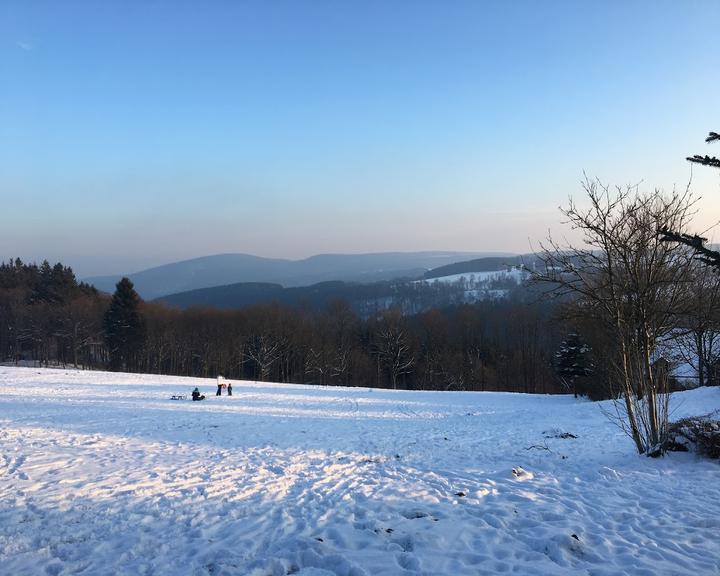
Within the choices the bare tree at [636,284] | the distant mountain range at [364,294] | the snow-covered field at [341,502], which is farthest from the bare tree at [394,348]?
the distant mountain range at [364,294]

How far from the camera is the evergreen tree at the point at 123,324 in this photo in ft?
176

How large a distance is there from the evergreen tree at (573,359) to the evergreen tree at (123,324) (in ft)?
159

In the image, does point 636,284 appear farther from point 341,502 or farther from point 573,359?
point 573,359

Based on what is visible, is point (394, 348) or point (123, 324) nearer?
point (123, 324)

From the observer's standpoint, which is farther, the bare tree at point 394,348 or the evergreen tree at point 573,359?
the bare tree at point 394,348

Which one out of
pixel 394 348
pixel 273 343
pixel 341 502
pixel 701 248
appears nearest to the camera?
pixel 701 248

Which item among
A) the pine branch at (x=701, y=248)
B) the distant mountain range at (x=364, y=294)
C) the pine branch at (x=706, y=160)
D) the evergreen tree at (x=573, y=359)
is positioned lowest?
the evergreen tree at (x=573, y=359)

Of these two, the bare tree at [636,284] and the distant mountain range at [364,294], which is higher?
the distant mountain range at [364,294]

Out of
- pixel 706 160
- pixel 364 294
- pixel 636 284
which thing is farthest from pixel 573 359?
pixel 364 294

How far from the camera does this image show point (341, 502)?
7156 millimetres

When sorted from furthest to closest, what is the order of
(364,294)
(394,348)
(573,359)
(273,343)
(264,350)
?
1. (364,294)
2. (273,343)
3. (394,348)
4. (264,350)
5. (573,359)

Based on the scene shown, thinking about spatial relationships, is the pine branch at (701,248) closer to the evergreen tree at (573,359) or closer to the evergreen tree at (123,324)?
the evergreen tree at (573,359)

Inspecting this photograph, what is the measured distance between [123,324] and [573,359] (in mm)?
50326

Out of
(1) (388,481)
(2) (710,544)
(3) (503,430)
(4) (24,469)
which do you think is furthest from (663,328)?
(4) (24,469)
